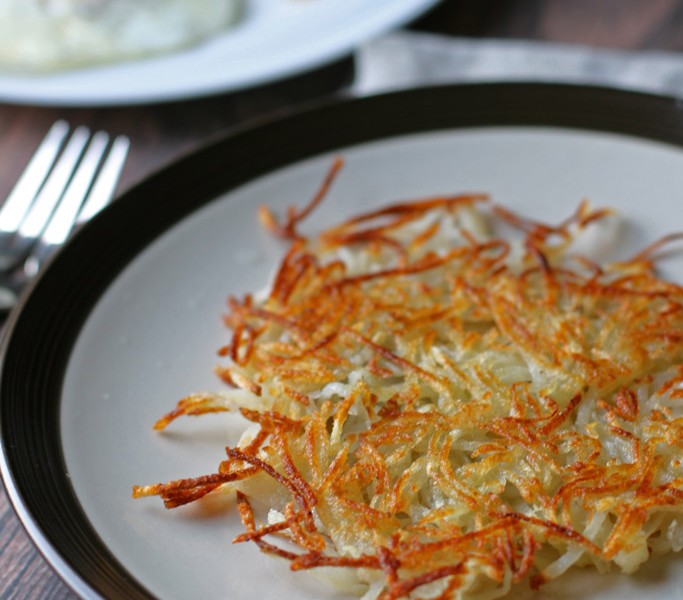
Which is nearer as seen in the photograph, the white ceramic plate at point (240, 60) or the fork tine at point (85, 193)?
the fork tine at point (85, 193)

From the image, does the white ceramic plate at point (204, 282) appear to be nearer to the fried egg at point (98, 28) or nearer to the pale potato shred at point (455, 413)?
the pale potato shred at point (455, 413)

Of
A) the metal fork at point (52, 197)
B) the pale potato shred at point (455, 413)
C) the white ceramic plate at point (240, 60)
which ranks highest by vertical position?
the white ceramic plate at point (240, 60)

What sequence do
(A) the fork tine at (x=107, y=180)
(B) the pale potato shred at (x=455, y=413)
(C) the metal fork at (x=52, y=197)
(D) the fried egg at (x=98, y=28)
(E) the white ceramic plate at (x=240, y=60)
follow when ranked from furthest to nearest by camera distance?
(D) the fried egg at (x=98, y=28) < (E) the white ceramic plate at (x=240, y=60) < (A) the fork tine at (x=107, y=180) < (C) the metal fork at (x=52, y=197) < (B) the pale potato shred at (x=455, y=413)

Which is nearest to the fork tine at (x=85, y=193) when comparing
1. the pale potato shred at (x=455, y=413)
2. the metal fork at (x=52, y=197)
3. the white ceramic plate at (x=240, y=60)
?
the metal fork at (x=52, y=197)

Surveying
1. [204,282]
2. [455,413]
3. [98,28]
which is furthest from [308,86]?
[455,413]

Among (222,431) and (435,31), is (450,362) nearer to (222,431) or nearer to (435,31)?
(222,431)

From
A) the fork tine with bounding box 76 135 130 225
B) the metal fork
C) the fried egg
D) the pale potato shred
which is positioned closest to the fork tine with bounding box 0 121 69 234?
the metal fork
